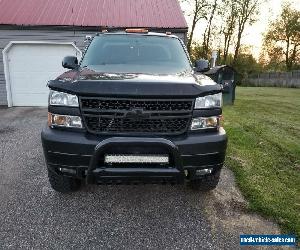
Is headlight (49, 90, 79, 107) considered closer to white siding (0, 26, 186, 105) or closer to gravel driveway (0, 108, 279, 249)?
gravel driveway (0, 108, 279, 249)

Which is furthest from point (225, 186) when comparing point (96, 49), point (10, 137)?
point (10, 137)

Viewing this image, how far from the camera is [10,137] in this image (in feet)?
24.7

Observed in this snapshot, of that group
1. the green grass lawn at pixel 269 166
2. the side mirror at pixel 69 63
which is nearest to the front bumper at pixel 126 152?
the green grass lawn at pixel 269 166

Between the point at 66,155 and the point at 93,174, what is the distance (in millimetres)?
342

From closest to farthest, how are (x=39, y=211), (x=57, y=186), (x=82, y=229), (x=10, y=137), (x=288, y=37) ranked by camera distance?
(x=82, y=229) < (x=39, y=211) < (x=57, y=186) < (x=10, y=137) < (x=288, y=37)

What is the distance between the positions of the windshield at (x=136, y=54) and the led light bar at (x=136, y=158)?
137cm

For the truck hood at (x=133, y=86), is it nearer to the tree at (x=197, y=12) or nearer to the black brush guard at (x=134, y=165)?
the black brush guard at (x=134, y=165)

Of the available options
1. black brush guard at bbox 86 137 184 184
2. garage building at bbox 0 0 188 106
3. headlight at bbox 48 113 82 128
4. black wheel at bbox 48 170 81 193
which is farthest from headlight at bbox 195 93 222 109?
garage building at bbox 0 0 188 106

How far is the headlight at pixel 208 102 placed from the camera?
3.40m

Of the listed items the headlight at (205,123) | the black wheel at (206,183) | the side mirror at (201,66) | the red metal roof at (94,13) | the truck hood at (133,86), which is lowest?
the black wheel at (206,183)

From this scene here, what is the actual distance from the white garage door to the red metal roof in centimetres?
95

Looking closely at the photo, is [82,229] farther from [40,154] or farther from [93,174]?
[40,154]

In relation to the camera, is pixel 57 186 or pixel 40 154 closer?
pixel 57 186

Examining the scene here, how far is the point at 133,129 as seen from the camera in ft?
10.9
